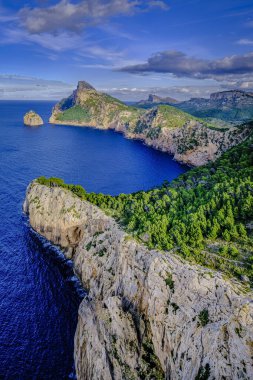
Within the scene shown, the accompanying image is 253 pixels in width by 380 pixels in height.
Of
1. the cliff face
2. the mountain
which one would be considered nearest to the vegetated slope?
the mountain

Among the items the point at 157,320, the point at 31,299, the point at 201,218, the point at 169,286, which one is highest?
the point at 201,218

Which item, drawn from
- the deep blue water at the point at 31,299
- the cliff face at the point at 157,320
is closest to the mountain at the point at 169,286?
the cliff face at the point at 157,320

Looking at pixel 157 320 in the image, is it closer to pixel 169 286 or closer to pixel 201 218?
pixel 169 286

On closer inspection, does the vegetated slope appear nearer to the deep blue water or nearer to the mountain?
the mountain

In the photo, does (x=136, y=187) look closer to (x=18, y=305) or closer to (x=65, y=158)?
(x=65, y=158)

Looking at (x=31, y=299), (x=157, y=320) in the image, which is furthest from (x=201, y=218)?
(x=31, y=299)

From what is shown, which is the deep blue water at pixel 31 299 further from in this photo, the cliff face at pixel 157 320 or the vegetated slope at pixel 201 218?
the vegetated slope at pixel 201 218
